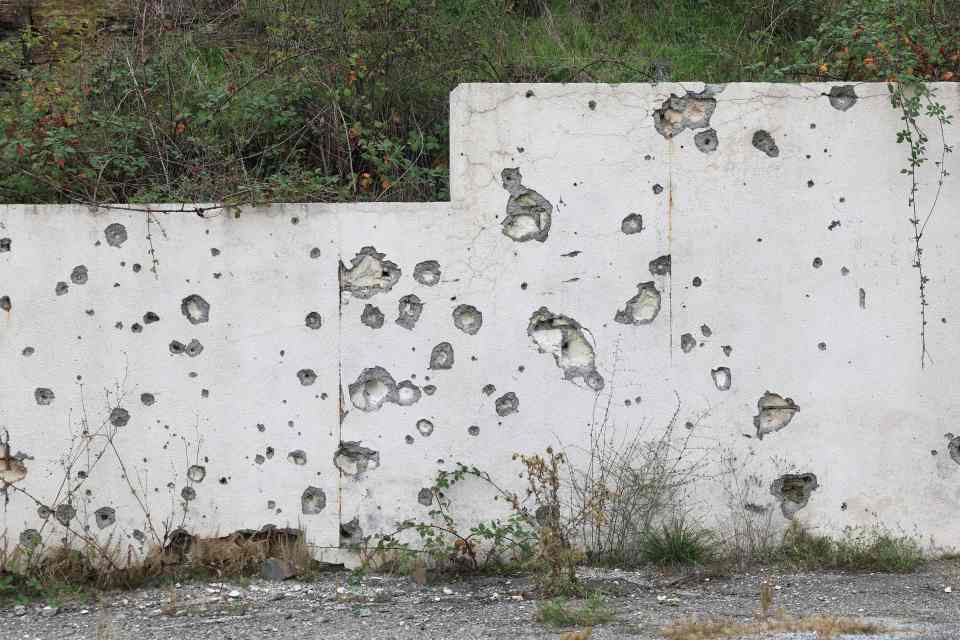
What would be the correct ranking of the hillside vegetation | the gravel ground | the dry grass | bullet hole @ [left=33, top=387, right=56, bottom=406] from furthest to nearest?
1. the hillside vegetation
2. bullet hole @ [left=33, top=387, right=56, bottom=406]
3. the gravel ground
4. the dry grass

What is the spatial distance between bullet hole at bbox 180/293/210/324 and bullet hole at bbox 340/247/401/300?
2.20 feet

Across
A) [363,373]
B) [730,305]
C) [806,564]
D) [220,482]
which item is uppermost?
[730,305]

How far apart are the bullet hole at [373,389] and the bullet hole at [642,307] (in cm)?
115

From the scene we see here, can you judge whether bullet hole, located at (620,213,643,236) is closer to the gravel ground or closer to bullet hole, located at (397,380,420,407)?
bullet hole, located at (397,380,420,407)

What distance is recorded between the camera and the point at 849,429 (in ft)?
16.0

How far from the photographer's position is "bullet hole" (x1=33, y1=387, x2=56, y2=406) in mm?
4797

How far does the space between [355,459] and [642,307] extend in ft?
5.25

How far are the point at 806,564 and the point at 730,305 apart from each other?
1.31 metres

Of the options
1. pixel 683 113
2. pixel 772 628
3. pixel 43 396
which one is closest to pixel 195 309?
pixel 43 396

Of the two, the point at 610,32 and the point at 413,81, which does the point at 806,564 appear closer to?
the point at 413,81

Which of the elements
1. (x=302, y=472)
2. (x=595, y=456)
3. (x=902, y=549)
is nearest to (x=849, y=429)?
(x=902, y=549)

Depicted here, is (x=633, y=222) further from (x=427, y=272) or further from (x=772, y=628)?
(x=772, y=628)

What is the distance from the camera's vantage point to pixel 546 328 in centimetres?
488

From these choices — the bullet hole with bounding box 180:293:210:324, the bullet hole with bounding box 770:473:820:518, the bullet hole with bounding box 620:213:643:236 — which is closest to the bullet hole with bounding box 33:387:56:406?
the bullet hole with bounding box 180:293:210:324
